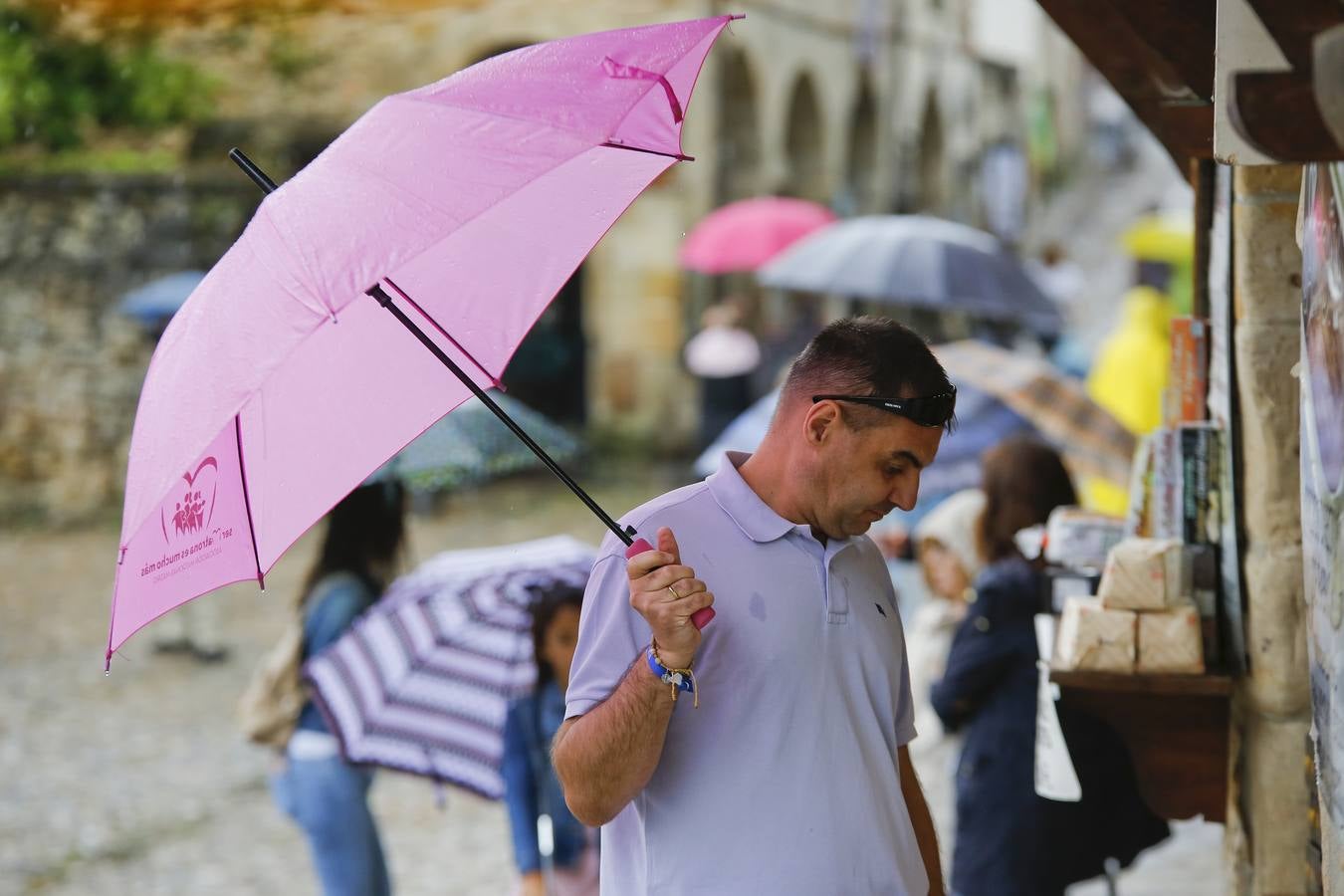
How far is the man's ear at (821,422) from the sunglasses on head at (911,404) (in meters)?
0.01

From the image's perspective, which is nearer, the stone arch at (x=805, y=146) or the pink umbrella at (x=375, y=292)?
the pink umbrella at (x=375, y=292)

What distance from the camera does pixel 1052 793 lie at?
3961mm

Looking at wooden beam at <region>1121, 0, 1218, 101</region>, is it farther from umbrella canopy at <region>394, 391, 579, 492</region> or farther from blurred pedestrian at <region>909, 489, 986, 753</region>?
umbrella canopy at <region>394, 391, 579, 492</region>

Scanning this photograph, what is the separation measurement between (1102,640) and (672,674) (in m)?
1.24

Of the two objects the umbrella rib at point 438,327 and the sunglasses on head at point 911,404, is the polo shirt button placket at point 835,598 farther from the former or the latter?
the umbrella rib at point 438,327

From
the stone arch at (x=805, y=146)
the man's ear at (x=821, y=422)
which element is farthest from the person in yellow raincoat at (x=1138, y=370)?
the stone arch at (x=805, y=146)

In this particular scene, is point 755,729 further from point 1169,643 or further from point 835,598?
point 1169,643

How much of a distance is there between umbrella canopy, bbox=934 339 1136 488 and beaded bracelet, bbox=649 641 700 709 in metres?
4.19

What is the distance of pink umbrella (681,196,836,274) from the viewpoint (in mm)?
13945

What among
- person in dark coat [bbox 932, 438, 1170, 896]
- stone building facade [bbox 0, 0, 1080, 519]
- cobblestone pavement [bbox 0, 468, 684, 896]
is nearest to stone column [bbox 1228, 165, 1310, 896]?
person in dark coat [bbox 932, 438, 1170, 896]

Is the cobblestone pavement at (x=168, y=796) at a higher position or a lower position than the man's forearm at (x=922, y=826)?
lower

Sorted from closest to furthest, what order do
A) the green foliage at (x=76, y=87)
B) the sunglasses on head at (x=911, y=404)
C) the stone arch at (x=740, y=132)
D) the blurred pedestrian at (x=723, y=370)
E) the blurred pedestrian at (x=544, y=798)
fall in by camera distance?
1. the sunglasses on head at (x=911, y=404)
2. the blurred pedestrian at (x=544, y=798)
3. the blurred pedestrian at (x=723, y=370)
4. the green foliage at (x=76, y=87)
5. the stone arch at (x=740, y=132)

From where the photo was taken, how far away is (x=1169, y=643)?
324 cm

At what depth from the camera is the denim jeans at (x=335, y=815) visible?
4602 mm
